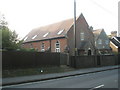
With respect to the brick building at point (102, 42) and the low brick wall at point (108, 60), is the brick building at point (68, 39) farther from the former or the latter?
the brick building at point (102, 42)

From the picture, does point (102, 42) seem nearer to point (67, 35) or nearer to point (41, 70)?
point (67, 35)

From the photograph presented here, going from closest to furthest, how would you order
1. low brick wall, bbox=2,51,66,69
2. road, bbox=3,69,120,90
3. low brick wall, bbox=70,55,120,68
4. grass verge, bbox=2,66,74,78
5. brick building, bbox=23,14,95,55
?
road, bbox=3,69,120,90 < grass verge, bbox=2,66,74,78 < low brick wall, bbox=2,51,66,69 < low brick wall, bbox=70,55,120,68 < brick building, bbox=23,14,95,55

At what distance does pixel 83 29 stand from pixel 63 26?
4.57 m

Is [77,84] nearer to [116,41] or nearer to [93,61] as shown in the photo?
[93,61]

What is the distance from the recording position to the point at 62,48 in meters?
37.5

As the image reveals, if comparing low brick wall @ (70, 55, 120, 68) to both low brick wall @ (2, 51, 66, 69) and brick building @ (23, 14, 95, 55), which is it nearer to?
low brick wall @ (2, 51, 66, 69)

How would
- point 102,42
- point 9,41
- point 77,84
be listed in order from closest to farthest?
point 77,84
point 9,41
point 102,42

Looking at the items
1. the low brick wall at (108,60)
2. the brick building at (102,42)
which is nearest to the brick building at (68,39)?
the low brick wall at (108,60)

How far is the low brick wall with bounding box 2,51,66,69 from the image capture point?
16703mm

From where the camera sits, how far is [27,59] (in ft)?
61.2

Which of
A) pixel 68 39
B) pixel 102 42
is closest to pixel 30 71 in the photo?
pixel 68 39

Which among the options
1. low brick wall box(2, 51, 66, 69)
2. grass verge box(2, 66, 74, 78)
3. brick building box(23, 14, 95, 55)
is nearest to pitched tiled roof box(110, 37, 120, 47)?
brick building box(23, 14, 95, 55)

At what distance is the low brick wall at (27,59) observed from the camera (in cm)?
1670

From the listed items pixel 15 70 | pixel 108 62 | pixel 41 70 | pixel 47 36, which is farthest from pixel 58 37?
pixel 15 70
